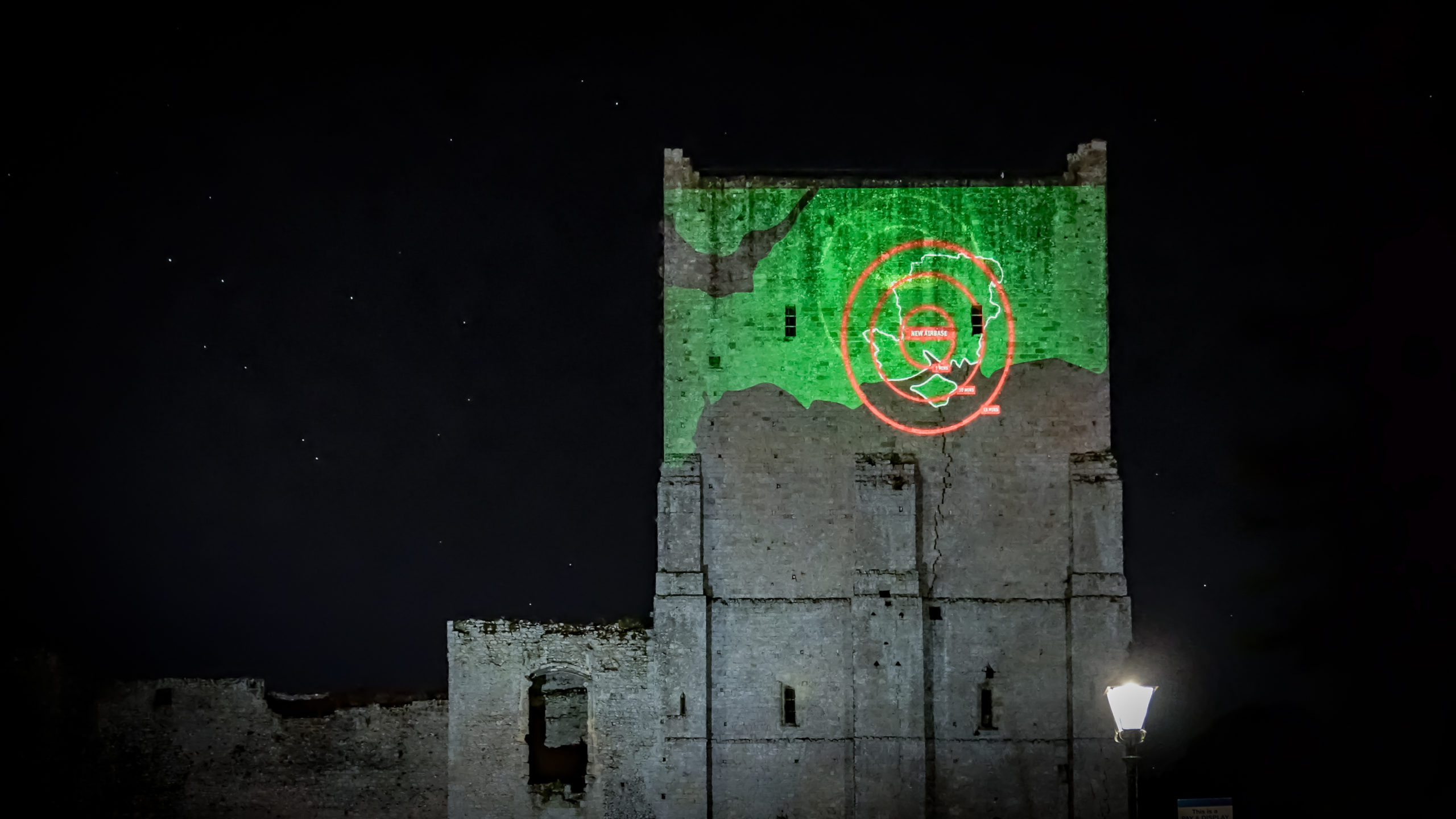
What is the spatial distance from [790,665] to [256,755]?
8.97m

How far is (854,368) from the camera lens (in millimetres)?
20250

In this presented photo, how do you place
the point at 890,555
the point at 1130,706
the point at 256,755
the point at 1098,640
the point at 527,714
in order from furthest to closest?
the point at 256,755, the point at 527,714, the point at 890,555, the point at 1098,640, the point at 1130,706

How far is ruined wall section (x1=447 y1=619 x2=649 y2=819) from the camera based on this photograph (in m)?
19.9

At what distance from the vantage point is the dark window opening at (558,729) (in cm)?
2036

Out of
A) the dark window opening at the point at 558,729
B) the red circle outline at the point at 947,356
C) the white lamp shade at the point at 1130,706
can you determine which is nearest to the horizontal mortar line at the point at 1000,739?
the red circle outline at the point at 947,356

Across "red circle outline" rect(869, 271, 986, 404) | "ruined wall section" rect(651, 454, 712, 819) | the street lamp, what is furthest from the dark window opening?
the street lamp

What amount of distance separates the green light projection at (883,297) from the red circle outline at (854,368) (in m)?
0.07

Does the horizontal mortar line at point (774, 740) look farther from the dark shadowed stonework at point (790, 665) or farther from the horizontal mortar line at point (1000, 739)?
the horizontal mortar line at point (1000, 739)

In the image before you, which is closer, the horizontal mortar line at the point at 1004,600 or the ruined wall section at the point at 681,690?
the ruined wall section at the point at 681,690

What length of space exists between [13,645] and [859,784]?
14330mm

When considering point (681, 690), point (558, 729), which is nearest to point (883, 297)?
point (681, 690)

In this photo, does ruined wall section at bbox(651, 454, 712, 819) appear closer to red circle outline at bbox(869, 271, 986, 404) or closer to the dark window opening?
the dark window opening

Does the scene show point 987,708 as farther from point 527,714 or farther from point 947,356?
point 527,714

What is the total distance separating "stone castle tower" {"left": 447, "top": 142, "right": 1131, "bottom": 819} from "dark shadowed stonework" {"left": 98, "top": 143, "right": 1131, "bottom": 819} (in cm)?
5
